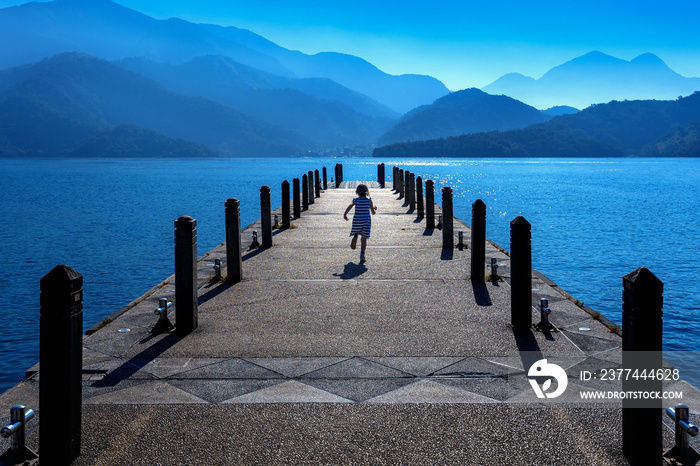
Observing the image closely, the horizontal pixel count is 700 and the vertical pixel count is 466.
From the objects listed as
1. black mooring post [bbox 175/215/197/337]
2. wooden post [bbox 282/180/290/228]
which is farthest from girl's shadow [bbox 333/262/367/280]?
wooden post [bbox 282/180/290/228]

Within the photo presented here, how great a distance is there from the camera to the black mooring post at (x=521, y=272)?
7.14 meters

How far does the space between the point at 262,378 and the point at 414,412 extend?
1521 mm

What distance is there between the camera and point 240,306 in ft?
29.0

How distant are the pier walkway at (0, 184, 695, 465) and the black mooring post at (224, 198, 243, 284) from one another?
1.50 ft

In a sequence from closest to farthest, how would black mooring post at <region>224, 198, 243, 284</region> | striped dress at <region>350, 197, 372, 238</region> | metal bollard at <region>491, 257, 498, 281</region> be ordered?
black mooring post at <region>224, 198, 243, 284</region> < metal bollard at <region>491, 257, 498, 281</region> < striped dress at <region>350, 197, 372, 238</region>

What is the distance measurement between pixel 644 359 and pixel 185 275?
16.4 feet

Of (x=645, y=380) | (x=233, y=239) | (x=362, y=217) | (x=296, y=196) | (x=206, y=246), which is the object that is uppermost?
(x=296, y=196)

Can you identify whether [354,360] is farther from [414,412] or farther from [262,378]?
[414,412]

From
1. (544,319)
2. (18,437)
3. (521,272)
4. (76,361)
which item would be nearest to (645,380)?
(521,272)

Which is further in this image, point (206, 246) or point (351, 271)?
point (206, 246)

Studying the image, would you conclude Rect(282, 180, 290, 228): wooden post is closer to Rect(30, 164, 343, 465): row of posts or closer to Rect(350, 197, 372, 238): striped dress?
Rect(350, 197, 372, 238): striped dress

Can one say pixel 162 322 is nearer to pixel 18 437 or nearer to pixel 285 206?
pixel 18 437

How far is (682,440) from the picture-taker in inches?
159

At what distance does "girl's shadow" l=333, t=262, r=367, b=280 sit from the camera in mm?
11188
